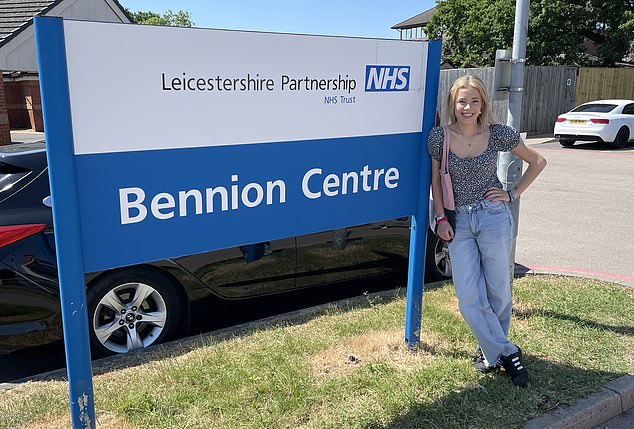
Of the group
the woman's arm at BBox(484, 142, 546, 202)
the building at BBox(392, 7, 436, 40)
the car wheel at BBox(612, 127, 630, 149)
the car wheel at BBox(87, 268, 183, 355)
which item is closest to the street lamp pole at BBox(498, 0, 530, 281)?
the woman's arm at BBox(484, 142, 546, 202)

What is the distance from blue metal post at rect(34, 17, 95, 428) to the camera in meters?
2.15

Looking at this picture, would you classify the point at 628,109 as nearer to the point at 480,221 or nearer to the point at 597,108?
the point at 597,108

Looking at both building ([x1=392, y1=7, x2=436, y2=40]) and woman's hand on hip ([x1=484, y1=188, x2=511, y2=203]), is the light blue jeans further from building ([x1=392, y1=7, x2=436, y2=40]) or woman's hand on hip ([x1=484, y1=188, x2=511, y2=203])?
building ([x1=392, y1=7, x2=436, y2=40])

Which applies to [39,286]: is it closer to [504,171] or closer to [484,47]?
[504,171]

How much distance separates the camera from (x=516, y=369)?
11.0 feet

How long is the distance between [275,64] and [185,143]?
2.00 feet

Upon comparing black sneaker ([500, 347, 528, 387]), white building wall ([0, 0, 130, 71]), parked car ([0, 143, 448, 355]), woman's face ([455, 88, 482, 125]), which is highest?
white building wall ([0, 0, 130, 71])

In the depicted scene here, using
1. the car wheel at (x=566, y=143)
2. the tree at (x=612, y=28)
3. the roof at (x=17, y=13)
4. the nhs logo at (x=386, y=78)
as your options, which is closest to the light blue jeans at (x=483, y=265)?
the nhs logo at (x=386, y=78)

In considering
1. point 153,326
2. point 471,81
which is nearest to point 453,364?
point 471,81

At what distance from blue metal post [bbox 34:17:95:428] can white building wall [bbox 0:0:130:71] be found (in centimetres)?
1420

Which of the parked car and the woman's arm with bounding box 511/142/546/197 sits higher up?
the woman's arm with bounding box 511/142/546/197

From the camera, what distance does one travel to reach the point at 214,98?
8.65 feet

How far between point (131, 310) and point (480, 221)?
2.36m

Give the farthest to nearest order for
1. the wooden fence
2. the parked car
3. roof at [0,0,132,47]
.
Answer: the wooden fence → roof at [0,0,132,47] → the parked car
